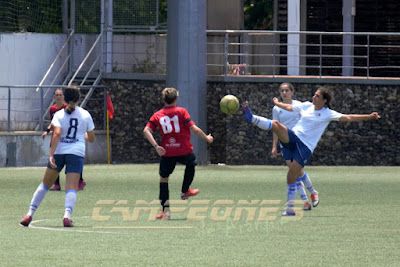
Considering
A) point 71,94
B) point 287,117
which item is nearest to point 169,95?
point 71,94

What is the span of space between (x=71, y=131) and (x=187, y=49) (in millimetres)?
15491

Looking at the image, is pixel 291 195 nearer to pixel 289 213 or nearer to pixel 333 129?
pixel 289 213

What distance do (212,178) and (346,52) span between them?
32.2 feet

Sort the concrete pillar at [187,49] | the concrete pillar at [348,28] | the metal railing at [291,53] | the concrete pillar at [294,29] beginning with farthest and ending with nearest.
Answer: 1. the concrete pillar at [348,28]
2. the concrete pillar at [294,29]
3. the metal railing at [291,53]
4. the concrete pillar at [187,49]

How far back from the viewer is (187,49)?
98.1 ft

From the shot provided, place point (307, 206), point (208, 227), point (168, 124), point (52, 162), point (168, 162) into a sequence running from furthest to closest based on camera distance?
point (307, 206), point (168, 162), point (168, 124), point (208, 227), point (52, 162)

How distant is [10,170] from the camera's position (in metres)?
27.7

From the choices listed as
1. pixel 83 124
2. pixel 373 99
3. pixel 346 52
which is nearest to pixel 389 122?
pixel 373 99

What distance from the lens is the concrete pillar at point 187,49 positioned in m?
29.8

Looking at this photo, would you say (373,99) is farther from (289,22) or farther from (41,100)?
(41,100)

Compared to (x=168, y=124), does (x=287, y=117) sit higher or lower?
lower

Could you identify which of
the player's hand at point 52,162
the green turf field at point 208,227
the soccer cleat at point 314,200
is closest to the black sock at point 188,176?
the green turf field at point 208,227

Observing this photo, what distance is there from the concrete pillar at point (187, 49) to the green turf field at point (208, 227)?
21.3 ft

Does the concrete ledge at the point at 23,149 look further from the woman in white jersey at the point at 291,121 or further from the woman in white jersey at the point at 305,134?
the woman in white jersey at the point at 305,134
